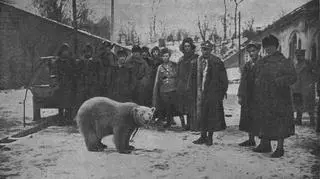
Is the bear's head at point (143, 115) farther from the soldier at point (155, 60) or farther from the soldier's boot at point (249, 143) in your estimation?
the soldier at point (155, 60)

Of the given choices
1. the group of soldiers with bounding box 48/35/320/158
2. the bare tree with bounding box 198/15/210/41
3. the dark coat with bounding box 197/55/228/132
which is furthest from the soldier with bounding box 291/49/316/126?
the dark coat with bounding box 197/55/228/132

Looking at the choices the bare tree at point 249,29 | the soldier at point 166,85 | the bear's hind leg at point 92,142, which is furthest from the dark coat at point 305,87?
the bear's hind leg at point 92,142

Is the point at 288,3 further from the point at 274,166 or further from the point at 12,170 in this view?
the point at 12,170

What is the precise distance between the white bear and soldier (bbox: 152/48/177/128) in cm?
264

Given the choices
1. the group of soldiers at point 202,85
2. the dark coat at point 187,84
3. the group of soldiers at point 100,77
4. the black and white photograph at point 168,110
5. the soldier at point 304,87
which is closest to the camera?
the black and white photograph at point 168,110

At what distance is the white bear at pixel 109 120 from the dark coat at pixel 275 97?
1747mm

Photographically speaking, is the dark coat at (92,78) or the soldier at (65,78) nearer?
the soldier at (65,78)

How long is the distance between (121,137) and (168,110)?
300cm

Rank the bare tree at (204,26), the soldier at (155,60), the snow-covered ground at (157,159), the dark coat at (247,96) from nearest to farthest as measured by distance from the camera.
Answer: the snow-covered ground at (157,159), the dark coat at (247,96), the bare tree at (204,26), the soldier at (155,60)

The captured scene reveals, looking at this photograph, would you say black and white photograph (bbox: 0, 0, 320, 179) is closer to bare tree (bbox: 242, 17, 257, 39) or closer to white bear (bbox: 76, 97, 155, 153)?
white bear (bbox: 76, 97, 155, 153)

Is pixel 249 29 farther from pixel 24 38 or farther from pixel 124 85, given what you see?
pixel 124 85

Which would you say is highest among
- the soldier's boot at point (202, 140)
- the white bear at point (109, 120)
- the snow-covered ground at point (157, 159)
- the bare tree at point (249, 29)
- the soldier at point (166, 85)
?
the bare tree at point (249, 29)

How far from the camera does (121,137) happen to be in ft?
19.8

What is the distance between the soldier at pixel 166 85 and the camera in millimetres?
8617
